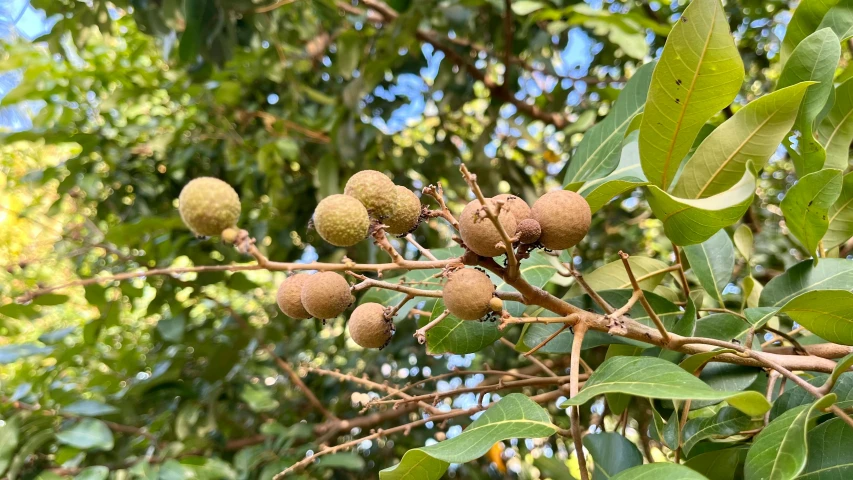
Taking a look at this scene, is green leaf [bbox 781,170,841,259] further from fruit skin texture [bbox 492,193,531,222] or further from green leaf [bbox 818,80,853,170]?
fruit skin texture [bbox 492,193,531,222]

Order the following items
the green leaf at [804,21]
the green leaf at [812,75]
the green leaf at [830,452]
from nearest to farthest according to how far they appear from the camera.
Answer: the green leaf at [830,452] < the green leaf at [812,75] < the green leaf at [804,21]

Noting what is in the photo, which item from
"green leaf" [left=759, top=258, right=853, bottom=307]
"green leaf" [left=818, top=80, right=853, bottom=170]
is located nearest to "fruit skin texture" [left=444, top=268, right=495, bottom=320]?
"green leaf" [left=759, top=258, right=853, bottom=307]

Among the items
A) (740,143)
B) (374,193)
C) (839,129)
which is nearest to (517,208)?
(374,193)

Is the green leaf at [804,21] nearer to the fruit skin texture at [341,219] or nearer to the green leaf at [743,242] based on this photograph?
the green leaf at [743,242]

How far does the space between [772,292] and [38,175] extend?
2.38 m

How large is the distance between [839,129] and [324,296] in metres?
0.77

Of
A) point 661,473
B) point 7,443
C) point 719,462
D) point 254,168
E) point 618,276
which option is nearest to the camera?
point 661,473

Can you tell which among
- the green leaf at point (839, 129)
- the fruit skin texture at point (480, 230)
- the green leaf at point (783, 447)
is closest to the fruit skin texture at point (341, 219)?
the fruit skin texture at point (480, 230)

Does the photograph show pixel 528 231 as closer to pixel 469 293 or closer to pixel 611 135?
pixel 469 293

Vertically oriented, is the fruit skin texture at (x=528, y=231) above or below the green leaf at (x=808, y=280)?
above

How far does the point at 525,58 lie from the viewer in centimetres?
218

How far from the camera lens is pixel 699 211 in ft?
2.10

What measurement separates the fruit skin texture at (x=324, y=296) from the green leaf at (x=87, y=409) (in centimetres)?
113

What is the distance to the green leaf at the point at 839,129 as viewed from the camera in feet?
2.73
